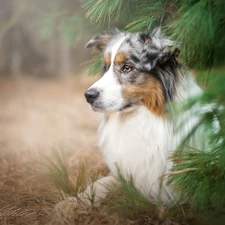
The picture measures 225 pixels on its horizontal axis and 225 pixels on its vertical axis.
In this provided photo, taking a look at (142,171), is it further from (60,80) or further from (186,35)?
(60,80)

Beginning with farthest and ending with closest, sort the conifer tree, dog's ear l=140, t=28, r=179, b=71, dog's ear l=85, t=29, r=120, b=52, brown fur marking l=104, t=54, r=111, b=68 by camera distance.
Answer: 1. dog's ear l=85, t=29, r=120, b=52
2. brown fur marking l=104, t=54, r=111, b=68
3. dog's ear l=140, t=28, r=179, b=71
4. the conifer tree

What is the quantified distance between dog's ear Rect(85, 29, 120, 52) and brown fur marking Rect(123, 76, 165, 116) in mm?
484

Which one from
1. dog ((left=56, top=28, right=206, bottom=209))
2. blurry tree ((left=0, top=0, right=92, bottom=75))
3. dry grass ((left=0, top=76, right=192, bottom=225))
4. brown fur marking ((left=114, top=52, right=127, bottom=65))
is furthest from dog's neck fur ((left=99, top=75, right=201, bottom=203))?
blurry tree ((left=0, top=0, right=92, bottom=75))

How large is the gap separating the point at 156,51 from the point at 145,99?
0.95 ft

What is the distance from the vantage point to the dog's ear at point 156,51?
278 cm

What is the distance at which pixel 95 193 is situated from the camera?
2791 mm

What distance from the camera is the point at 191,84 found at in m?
2.88

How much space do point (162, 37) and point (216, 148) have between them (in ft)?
3.02

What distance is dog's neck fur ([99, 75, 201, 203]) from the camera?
2.84m

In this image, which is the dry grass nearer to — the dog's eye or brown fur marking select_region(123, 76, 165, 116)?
brown fur marking select_region(123, 76, 165, 116)

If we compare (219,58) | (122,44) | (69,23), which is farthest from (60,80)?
(219,58)

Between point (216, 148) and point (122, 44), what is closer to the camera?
point (216, 148)

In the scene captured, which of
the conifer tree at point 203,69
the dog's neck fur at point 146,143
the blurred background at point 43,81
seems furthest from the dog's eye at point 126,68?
the blurred background at point 43,81

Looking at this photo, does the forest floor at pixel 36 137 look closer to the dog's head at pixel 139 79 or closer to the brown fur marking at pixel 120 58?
the dog's head at pixel 139 79
